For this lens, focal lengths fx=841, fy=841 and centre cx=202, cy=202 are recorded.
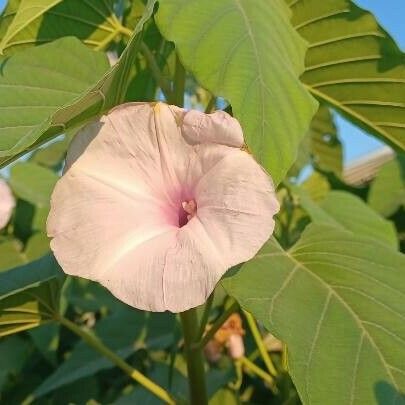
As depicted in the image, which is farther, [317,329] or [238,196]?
[317,329]

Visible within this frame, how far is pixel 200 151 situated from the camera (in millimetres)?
608

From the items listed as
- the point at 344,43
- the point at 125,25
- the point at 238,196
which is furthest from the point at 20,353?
the point at 238,196

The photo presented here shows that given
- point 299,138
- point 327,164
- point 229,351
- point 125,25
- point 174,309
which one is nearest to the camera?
point 174,309

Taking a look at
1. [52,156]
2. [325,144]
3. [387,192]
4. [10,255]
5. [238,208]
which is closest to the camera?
[238,208]

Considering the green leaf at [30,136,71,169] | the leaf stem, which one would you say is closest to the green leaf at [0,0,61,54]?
the leaf stem

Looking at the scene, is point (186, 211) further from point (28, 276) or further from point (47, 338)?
point (47, 338)

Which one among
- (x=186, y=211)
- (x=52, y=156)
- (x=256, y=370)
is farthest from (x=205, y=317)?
(x=52, y=156)

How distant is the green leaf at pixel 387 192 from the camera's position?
1545mm

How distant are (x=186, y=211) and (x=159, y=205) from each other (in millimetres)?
21

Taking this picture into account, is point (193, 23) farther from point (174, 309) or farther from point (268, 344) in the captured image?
point (268, 344)

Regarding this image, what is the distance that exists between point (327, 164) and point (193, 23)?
3.78 feet

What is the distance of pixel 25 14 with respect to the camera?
0.85 meters

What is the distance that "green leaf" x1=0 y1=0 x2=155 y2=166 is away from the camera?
590mm

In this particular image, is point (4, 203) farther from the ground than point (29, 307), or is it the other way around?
point (4, 203)
